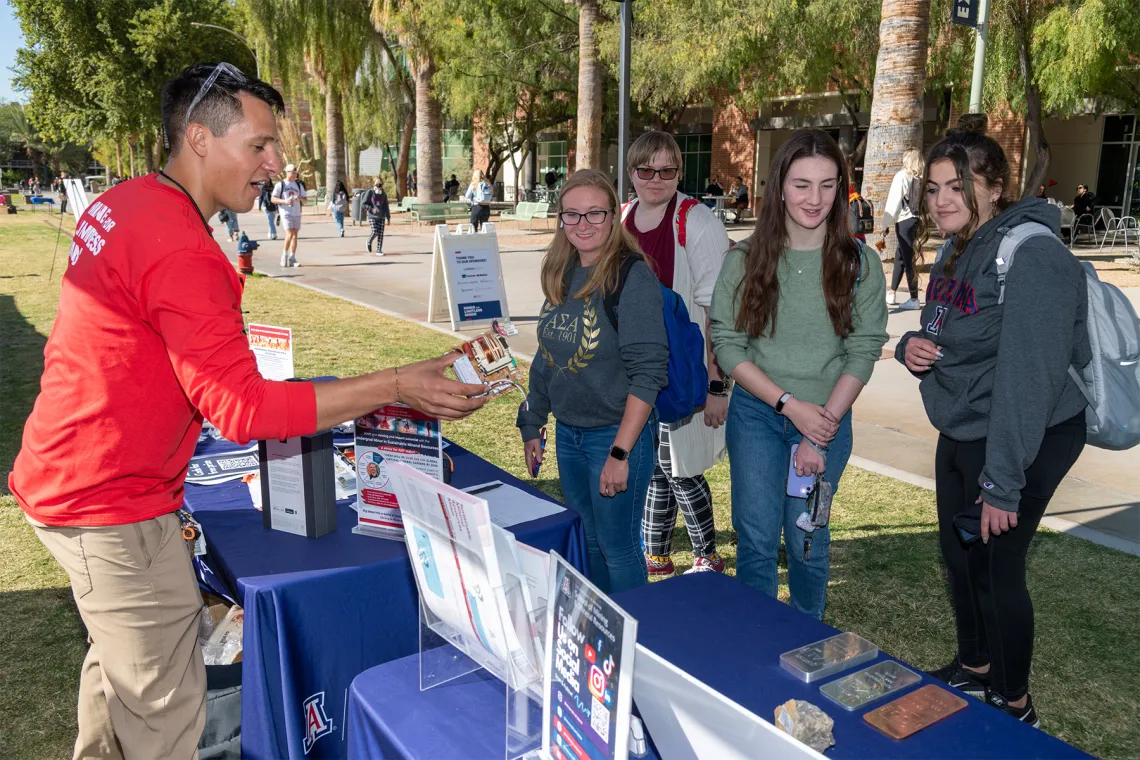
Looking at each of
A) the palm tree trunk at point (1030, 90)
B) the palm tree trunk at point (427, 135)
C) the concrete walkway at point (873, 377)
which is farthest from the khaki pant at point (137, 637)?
the palm tree trunk at point (427, 135)

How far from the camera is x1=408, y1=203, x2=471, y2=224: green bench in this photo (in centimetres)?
2659

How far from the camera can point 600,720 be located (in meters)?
1.40

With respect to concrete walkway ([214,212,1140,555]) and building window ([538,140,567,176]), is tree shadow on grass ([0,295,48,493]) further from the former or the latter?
building window ([538,140,567,176])

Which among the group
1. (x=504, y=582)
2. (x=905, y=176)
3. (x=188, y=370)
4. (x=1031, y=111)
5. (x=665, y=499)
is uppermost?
(x=1031, y=111)

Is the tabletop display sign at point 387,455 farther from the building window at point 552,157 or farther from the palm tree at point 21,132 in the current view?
the palm tree at point 21,132

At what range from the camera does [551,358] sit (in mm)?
3158

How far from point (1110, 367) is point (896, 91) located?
12.1 meters

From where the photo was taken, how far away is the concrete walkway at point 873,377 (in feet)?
16.4

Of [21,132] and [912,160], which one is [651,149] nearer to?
[912,160]

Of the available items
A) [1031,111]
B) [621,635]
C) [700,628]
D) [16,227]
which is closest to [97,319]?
[621,635]

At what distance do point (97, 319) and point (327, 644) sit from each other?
41.6 inches

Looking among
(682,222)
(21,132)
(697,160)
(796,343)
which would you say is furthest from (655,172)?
(21,132)

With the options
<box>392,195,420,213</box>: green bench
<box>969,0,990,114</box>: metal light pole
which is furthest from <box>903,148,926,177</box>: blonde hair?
<box>392,195,420,213</box>: green bench

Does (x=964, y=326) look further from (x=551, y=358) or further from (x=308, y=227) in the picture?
(x=308, y=227)
